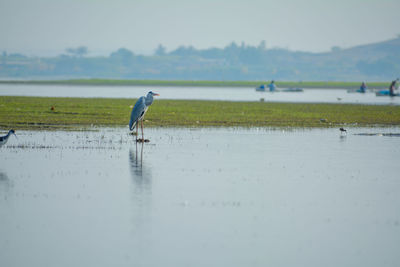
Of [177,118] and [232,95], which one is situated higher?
[177,118]

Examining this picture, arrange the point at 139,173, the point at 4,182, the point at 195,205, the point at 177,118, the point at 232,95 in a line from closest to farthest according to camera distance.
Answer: the point at 195,205
the point at 4,182
the point at 139,173
the point at 177,118
the point at 232,95

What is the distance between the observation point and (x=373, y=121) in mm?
43562

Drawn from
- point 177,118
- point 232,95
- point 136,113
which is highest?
point 136,113

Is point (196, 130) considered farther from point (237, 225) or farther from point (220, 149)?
point (237, 225)

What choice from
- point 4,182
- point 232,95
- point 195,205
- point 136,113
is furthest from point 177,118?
point 232,95

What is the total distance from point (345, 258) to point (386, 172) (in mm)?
9898

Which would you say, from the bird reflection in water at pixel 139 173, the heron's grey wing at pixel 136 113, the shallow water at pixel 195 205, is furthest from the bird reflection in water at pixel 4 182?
the heron's grey wing at pixel 136 113

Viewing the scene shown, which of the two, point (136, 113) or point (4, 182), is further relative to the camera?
point (136, 113)

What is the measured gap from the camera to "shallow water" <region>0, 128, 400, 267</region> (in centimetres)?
1225

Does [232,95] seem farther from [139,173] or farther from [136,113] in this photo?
[139,173]

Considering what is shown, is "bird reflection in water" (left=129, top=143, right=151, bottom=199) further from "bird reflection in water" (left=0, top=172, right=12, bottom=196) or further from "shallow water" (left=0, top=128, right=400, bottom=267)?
"bird reflection in water" (left=0, top=172, right=12, bottom=196)

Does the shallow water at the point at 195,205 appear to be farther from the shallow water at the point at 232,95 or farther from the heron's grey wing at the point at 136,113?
the shallow water at the point at 232,95

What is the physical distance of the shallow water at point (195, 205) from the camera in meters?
12.2

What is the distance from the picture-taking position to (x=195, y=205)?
1586 centimetres
